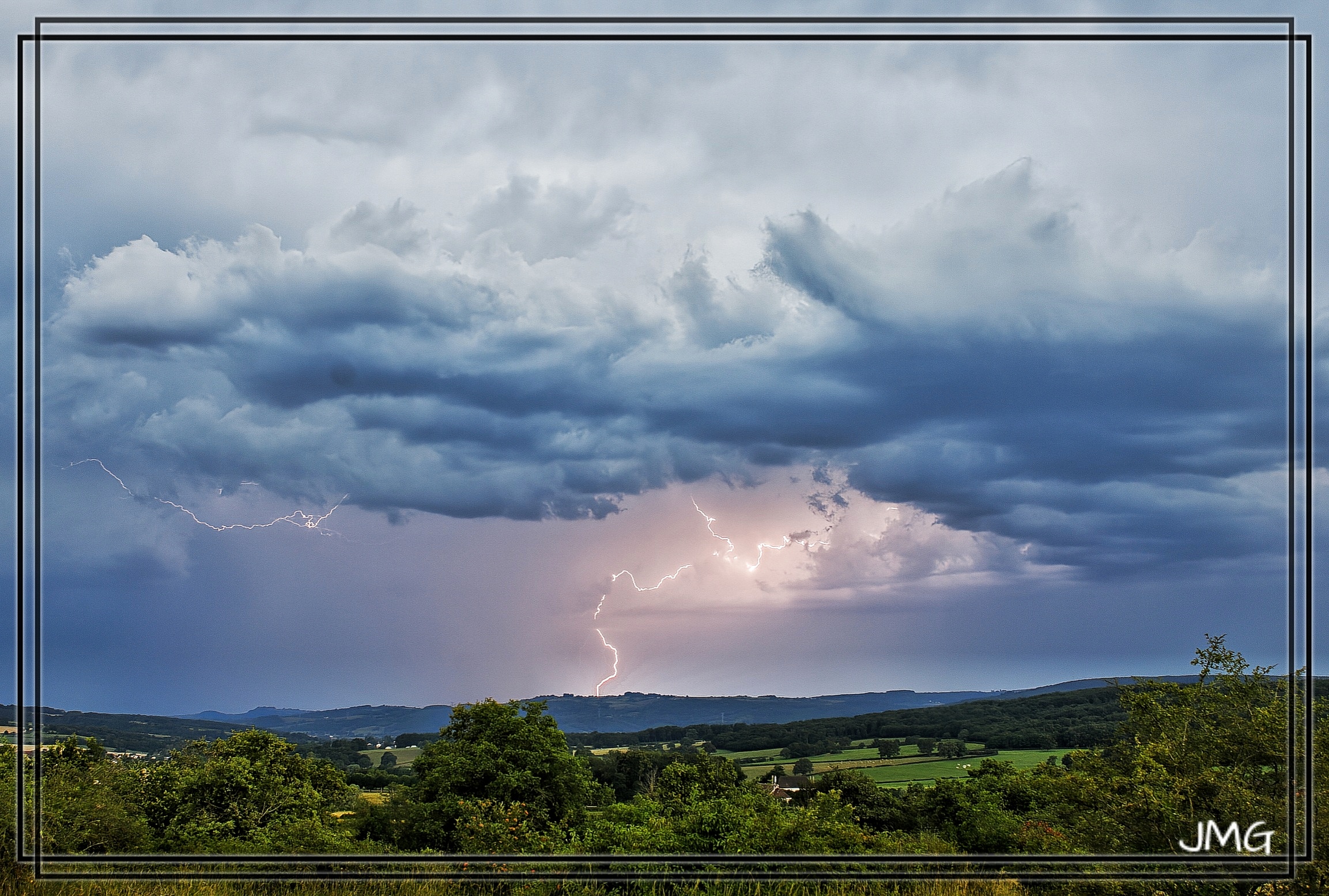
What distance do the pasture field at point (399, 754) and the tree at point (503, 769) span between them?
52.9 inches

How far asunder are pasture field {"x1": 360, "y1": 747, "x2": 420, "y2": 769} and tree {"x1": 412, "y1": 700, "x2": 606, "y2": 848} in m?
1.34

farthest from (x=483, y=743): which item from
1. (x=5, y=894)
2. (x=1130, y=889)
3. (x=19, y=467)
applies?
(x=1130, y=889)

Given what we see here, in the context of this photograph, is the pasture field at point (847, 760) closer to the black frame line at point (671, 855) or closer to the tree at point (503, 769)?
the tree at point (503, 769)

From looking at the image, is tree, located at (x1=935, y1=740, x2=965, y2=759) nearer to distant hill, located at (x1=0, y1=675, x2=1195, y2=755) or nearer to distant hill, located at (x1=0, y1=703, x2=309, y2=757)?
distant hill, located at (x1=0, y1=675, x2=1195, y2=755)

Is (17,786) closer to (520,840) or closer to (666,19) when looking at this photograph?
(520,840)

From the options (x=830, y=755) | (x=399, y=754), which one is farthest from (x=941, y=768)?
(x=399, y=754)

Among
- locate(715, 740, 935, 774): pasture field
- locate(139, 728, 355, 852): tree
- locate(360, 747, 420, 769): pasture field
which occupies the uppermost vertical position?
locate(139, 728, 355, 852): tree

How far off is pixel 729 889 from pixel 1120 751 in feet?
36.8

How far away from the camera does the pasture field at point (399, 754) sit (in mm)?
20352

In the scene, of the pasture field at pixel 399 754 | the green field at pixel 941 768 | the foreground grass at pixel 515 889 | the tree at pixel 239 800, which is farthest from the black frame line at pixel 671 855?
the green field at pixel 941 768

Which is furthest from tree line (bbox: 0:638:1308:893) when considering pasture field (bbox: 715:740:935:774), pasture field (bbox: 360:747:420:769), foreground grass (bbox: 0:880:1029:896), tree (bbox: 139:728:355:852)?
pasture field (bbox: 715:740:935:774)

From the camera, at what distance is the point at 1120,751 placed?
16156 millimetres

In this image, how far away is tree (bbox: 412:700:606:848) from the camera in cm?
1705

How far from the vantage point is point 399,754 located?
24281 mm
